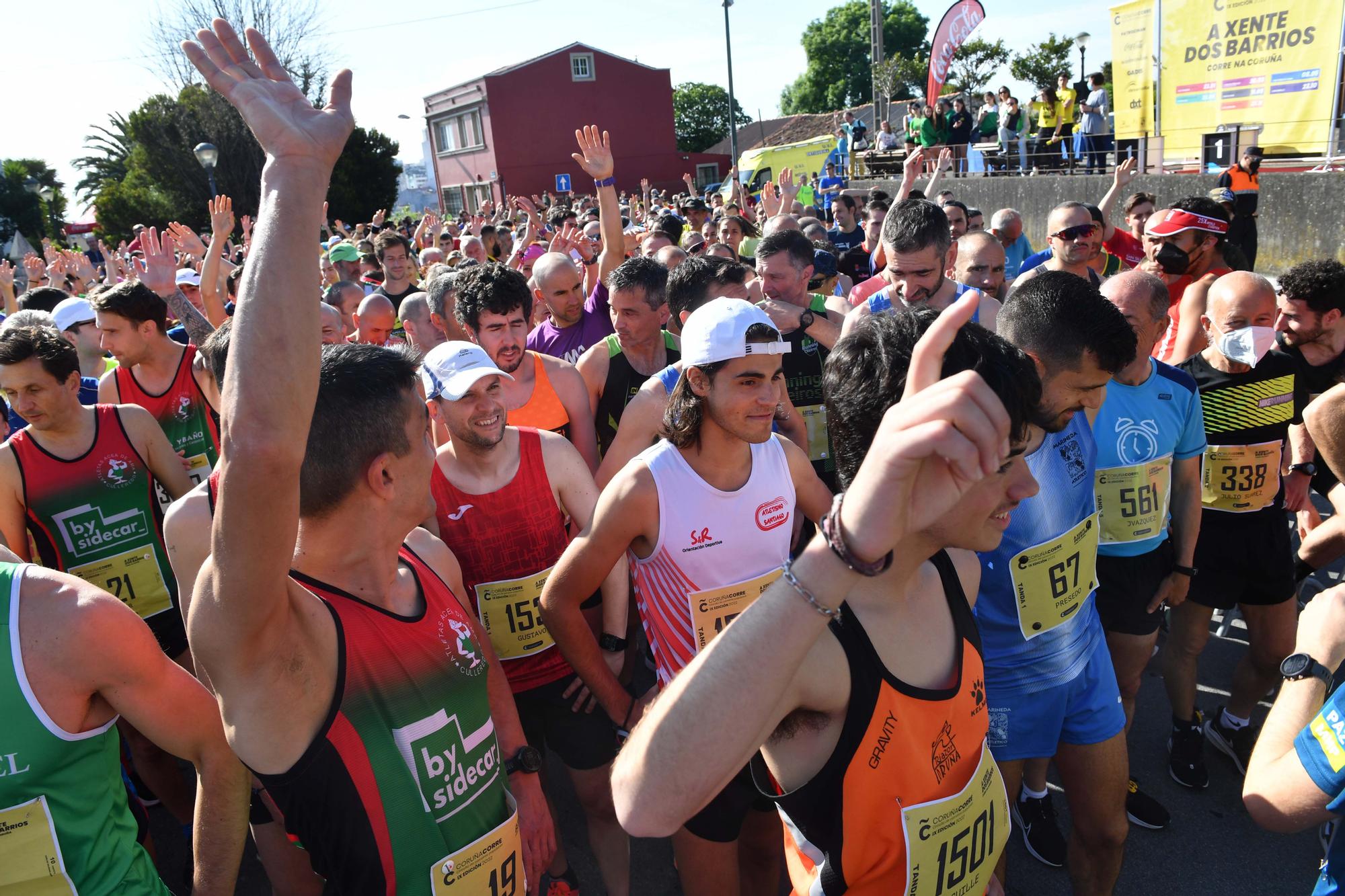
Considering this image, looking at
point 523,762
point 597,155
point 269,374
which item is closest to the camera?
point 269,374

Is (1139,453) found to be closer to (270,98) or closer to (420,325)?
(270,98)

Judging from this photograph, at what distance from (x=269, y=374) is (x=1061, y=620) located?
95.0 inches

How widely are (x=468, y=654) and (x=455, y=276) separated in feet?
9.52

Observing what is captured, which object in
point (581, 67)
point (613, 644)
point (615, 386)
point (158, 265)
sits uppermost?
point (581, 67)

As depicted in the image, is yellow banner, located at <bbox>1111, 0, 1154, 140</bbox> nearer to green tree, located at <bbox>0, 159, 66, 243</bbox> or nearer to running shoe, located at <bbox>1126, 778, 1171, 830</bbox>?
running shoe, located at <bbox>1126, 778, 1171, 830</bbox>

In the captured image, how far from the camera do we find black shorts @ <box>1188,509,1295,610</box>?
3654 millimetres

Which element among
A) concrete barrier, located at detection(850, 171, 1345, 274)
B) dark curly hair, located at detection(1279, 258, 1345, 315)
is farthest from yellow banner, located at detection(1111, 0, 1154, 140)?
dark curly hair, located at detection(1279, 258, 1345, 315)

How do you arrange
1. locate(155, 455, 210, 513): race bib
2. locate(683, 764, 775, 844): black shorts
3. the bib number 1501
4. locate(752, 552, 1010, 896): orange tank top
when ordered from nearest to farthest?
1. locate(752, 552, 1010, 896): orange tank top
2. the bib number 1501
3. locate(683, 764, 775, 844): black shorts
4. locate(155, 455, 210, 513): race bib

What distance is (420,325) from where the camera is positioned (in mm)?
5367

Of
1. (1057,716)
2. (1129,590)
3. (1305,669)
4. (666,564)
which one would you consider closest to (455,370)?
(666,564)

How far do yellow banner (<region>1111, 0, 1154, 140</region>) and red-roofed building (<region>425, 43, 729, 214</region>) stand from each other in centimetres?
2977

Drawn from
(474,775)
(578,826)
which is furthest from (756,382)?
(578,826)

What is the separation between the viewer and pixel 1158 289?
10.9ft

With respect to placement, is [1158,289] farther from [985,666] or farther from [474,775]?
[474,775]
